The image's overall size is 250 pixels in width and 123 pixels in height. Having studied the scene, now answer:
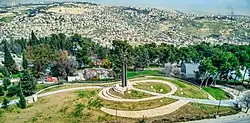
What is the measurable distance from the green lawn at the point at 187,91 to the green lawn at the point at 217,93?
1.88 meters

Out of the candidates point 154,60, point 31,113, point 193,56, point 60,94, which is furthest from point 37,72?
point 193,56

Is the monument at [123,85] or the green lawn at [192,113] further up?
the monument at [123,85]

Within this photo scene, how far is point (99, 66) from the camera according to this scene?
66125mm

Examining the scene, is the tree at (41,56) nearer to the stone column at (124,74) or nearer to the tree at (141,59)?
the tree at (141,59)

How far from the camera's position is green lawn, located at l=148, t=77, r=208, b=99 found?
151 feet

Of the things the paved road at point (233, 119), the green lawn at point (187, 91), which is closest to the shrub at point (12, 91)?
the green lawn at point (187, 91)

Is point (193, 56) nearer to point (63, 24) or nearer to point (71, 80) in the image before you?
point (71, 80)

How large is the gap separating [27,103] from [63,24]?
105 metres

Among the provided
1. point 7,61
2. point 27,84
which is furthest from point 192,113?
point 7,61

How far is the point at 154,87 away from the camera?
47.1m

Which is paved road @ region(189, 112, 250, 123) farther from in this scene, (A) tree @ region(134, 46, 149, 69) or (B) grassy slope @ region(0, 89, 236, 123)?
(A) tree @ region(134, 46, 149, 69)

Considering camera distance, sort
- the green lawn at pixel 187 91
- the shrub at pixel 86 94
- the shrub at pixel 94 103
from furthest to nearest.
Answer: the green lawn at pixel 187 91 < the shrub at pixel 86 94 < the shrub at pixel 94 103

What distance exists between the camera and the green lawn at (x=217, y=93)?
48.8 meters

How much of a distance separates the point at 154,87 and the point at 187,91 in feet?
16.2
